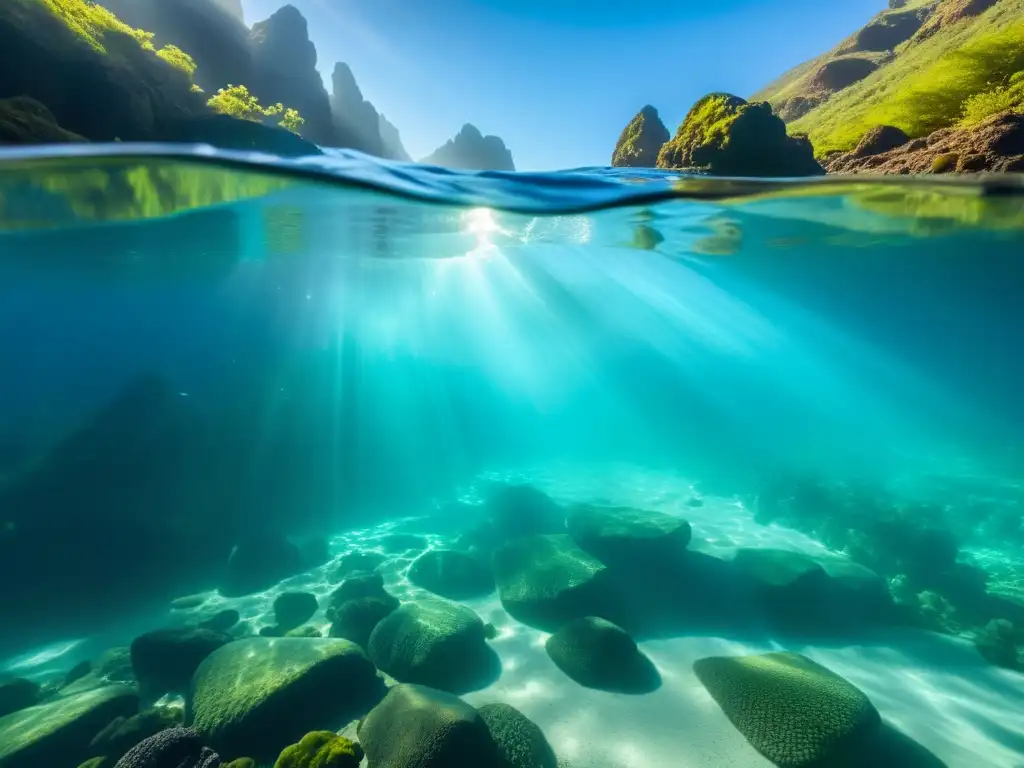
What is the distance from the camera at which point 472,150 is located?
2928 inches

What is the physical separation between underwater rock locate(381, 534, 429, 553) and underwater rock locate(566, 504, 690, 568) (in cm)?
585

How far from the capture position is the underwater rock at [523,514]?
1655 cm

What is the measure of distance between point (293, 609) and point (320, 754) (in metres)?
6.20

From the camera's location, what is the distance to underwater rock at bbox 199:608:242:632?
10500mm

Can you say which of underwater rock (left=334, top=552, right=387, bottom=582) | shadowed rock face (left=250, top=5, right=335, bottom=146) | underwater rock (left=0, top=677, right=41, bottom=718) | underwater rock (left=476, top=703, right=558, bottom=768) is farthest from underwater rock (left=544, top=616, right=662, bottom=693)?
shadowed rock face (left=250, top=5, right=335, bottom=146)

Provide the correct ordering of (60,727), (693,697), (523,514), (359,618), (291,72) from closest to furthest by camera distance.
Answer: (60,727), (693,697), (359,618), (523,514), (291,72)

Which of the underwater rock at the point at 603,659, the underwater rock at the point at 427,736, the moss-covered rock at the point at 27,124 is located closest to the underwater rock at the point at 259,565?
the underwater rock at the point at 427,736

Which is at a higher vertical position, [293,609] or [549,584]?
[549,584]

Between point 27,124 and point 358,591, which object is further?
point 358,591

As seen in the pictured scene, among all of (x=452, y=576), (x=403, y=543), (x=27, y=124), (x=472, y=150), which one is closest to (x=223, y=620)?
(x=452, y=576)

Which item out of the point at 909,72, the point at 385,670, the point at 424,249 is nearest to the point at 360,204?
the point at 424,249

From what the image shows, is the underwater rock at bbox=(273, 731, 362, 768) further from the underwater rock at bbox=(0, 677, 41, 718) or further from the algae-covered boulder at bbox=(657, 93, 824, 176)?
the algae-covered boulder at bbox=(657, 93, 824, 176)

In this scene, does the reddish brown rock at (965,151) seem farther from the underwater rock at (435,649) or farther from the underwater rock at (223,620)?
the underwater rock at (223,620)

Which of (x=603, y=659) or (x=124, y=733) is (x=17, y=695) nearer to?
(x=124, y=733)
